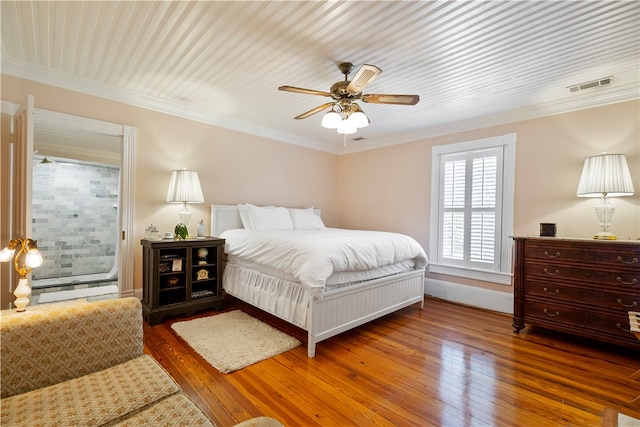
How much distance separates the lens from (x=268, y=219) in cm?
416

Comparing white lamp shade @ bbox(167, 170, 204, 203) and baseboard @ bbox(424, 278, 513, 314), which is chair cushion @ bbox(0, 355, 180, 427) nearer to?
white lamp shade @ bbox(167, 170, 204, 203)

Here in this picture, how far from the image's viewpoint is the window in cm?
375

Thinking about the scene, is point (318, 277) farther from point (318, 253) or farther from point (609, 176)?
point (609, 176)

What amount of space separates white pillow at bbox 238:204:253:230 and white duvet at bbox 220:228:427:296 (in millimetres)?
422

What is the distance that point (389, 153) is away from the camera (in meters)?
5.02

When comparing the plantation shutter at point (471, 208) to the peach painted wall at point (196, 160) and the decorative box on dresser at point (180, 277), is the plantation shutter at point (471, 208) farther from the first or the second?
the decorative box on dresser at point (180, 277)

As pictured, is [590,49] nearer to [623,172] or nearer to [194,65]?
[623,172]

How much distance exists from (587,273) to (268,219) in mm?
3626

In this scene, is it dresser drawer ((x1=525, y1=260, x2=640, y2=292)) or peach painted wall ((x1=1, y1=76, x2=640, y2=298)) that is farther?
peach painted wall ((x1=1, y1=76, x2=640, y2=298))

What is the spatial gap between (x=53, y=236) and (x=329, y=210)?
5.16 m

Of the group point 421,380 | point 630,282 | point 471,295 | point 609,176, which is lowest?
point 421,380

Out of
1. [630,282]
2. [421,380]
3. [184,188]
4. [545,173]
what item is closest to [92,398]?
[421,380]

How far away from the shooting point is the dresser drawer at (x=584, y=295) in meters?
2.54

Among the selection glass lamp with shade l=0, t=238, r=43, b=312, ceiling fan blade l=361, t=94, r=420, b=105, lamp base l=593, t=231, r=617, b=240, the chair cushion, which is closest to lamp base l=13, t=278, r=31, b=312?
glass lamp with shade l=0, t=238, r=43, b=312
